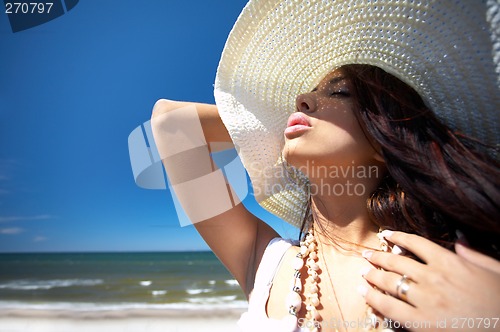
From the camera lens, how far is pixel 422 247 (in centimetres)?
93

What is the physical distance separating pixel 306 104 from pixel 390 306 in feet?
2.81

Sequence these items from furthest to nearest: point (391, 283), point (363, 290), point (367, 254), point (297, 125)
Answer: point (297, 125) < point (367, 254) < point (363, 290) < point (391, 283)

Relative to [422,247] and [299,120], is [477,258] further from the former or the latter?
[299,120]

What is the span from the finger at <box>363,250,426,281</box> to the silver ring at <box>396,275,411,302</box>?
0.06 feet

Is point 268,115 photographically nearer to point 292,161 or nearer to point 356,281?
point 292,161

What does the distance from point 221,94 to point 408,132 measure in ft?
3.20

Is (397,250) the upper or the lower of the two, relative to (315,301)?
upper

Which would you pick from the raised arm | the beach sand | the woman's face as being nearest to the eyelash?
the woman's face

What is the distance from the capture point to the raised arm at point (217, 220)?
4.71 ft

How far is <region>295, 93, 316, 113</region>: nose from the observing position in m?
1.30

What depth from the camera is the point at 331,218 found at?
1.40 meters

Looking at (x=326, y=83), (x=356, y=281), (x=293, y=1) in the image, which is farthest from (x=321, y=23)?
(x=356, y=281)

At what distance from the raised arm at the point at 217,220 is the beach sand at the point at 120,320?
14.7ft

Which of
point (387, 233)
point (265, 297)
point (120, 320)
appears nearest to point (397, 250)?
point (387, 233)
